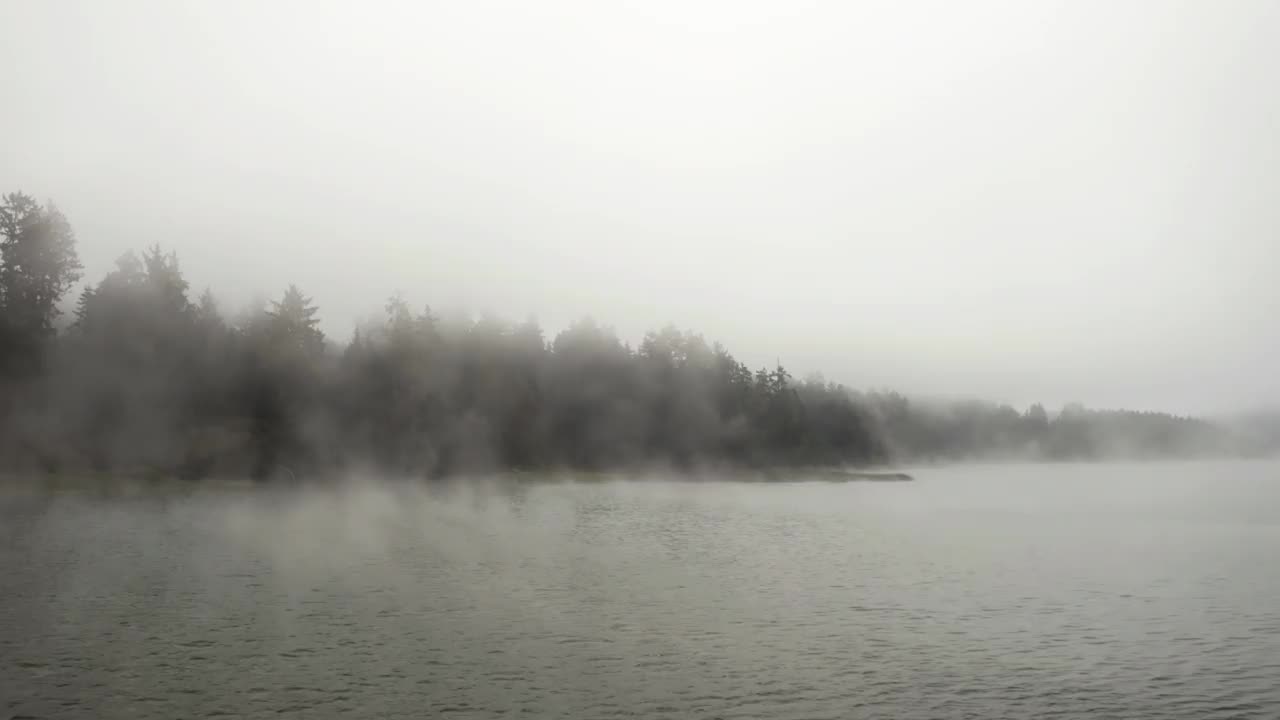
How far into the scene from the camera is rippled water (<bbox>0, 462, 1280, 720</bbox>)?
26.4m

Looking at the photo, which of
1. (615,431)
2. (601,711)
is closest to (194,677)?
(601,711)

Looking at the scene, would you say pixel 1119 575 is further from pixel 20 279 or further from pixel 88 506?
pixel 20 279

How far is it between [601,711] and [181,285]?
11295 centimetres

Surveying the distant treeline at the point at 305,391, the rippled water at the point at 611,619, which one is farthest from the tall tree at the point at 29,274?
the rippled water at the point at 611,619

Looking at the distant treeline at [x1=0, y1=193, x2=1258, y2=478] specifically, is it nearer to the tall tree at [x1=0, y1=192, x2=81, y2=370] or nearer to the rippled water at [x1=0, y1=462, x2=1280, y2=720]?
the tall tree at [x1=0, y1=192, x2=81, y2=370]

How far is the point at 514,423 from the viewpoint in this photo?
513 ft

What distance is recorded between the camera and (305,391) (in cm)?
12456

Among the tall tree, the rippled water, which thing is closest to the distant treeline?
the tall tree

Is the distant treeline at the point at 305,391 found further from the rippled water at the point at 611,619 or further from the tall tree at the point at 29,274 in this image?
the rippled water at the point at 611,619

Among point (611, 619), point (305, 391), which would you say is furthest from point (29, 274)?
point (611, 619)

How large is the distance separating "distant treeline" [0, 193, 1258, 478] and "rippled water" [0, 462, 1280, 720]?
32930mm

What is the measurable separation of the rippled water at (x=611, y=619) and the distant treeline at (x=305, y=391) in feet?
108

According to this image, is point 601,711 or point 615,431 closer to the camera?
point 601,711

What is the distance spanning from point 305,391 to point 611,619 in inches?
3915
